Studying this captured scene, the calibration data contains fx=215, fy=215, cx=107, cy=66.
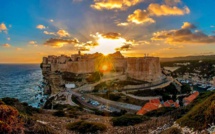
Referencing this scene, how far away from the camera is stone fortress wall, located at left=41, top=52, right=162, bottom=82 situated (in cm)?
5022

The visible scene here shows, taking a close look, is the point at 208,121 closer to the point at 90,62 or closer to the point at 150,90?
the point at 150,90

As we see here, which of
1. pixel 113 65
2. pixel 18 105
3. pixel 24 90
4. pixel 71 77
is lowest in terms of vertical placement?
pixel 24 90

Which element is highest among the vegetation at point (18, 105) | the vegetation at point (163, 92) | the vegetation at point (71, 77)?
the vegetation at point (18, 105)

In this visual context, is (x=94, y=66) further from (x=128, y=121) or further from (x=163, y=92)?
(x=128, y=121)

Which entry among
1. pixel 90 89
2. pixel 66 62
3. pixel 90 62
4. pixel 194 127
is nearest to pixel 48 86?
pixel 66 62

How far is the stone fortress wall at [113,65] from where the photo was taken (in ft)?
165

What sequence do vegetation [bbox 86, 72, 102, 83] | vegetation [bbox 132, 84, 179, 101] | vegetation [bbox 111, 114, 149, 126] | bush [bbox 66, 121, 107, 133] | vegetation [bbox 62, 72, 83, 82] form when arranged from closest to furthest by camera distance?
bush [bbox 66, 121, 107, 133] → vegetation [bbox 111, 114, 149, 126] → vegetation [bbox 132, 84, 179, 101] → vegetation [bbox 86, 72, 102, 83] → vegetation [bbox 62, 72, 83, 82]

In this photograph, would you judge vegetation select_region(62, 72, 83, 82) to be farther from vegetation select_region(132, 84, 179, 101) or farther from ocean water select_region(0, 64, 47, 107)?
vegetation select_region(132, 84, 179, 101)

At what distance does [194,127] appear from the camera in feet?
26.5

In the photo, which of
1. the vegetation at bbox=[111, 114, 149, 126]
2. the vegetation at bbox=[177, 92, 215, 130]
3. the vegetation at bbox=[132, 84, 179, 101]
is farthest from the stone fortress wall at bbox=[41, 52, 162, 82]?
the vegetation at bbox=[177, 92, 215, 130]

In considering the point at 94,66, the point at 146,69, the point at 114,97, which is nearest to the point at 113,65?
the point at 94,66

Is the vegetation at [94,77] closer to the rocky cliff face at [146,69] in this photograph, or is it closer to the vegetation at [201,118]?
the rocky cliff face at [146,69]

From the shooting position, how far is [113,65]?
6059 centimetres

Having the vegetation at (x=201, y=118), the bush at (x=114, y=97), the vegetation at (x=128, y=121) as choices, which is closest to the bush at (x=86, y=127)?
the vegetation at (x=128, y=121)
